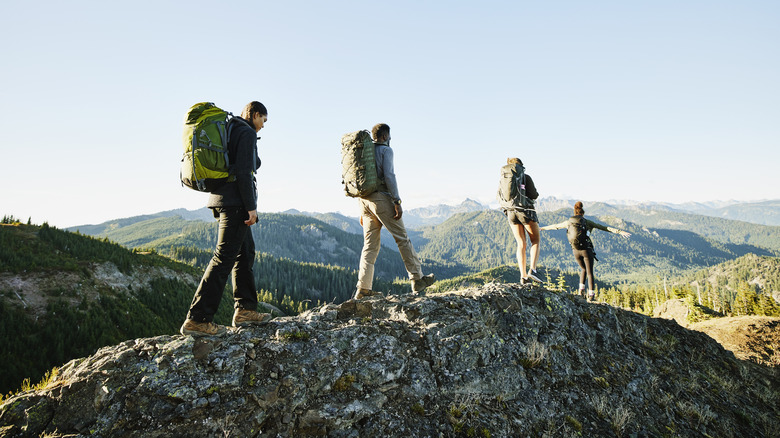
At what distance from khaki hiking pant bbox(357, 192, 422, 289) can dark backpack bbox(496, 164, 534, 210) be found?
3.53m

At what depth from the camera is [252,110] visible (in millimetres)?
5848

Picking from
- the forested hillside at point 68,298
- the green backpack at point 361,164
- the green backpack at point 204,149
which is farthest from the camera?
the forested hillside at point 68,298

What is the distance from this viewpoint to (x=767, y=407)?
7969mm

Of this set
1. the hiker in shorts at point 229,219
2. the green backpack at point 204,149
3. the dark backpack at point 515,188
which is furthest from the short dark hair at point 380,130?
the dark backpack at point 515,188

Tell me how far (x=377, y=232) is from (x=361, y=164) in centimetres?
166

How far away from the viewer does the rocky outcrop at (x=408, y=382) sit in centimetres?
398

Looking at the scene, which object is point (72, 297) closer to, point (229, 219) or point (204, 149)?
point (229, 219)

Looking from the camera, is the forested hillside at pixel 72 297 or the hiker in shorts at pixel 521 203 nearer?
the hiker in shorts at pixel 521 203

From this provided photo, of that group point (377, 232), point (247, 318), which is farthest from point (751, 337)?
point (247, 318)

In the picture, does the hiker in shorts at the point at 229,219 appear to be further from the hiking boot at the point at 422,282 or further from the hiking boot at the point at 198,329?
the hiking boot at the point at 422,282

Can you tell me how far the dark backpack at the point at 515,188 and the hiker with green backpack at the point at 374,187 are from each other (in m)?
3.54

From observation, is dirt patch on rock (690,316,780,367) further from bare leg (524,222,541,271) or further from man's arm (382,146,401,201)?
man's arm (382,146,401,201)

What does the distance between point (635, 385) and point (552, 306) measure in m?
2.23

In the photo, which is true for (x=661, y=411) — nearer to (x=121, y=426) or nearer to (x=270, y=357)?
(x=270, y=357)
